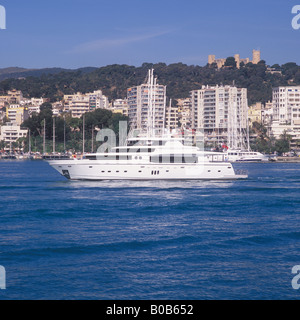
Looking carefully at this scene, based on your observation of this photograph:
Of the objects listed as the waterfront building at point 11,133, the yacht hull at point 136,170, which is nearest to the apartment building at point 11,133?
the waterfront building at point 11,133

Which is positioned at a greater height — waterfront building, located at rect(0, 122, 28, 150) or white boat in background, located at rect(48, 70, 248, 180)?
waterfront building, located at rect(0, 122, 28, 150)

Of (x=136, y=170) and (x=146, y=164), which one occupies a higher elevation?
(x=146, y=164)

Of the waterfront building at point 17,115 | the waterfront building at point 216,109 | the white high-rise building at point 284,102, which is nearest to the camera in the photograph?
the waterfront building at point 216,109

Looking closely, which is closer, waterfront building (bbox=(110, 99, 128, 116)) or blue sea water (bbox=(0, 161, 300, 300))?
blue sea water (bbox=(0, 161, 300, 300))

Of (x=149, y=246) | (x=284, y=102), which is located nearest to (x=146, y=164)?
(x=149, y=246)

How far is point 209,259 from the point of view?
1573 centimetres

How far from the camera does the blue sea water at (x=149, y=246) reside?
13000 mm

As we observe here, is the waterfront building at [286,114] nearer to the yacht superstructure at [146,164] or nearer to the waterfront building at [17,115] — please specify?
the waterfront building at [17,115]

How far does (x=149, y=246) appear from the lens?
17.6m

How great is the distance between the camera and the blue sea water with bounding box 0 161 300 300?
13.0 metres

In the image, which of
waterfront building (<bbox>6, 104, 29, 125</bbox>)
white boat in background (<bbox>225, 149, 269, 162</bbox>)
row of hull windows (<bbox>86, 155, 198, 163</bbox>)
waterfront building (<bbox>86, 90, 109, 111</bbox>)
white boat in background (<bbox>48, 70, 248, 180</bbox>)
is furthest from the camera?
waterfront building (<bbox>86, 90, 109, 111</bbox>)

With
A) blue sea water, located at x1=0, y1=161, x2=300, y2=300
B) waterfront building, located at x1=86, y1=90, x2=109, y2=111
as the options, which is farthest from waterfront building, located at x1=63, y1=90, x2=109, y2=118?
blue sea water, located at x1=0, y1=161, x2=300, y2=300

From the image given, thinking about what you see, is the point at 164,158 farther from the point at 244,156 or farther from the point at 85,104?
the point at 85,104

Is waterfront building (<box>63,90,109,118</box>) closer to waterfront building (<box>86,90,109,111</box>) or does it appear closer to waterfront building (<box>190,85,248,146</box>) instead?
waterfront building (<box>86,90,109,111</box>)
